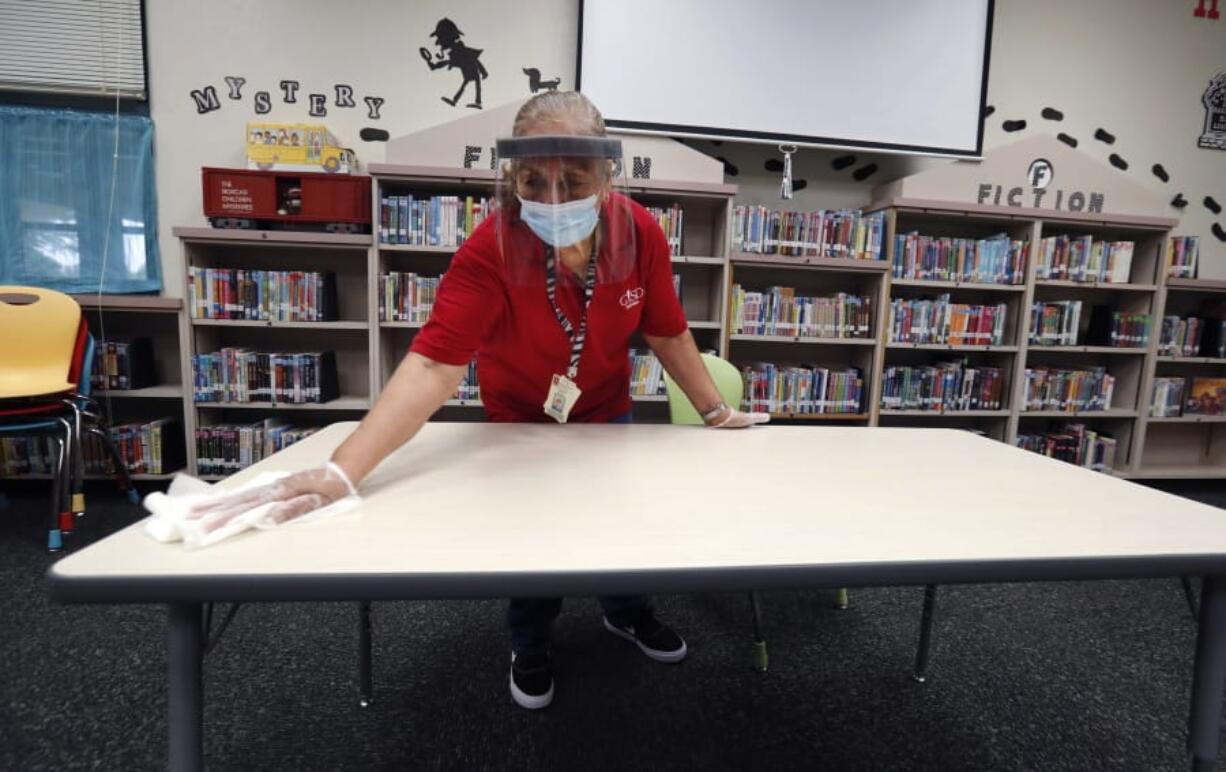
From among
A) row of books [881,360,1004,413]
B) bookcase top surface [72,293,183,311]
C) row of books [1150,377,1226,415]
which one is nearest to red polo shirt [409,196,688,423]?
bookcase top surface [72,293,183,311]

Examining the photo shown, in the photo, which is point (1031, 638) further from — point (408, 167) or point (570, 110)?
point (408, 167)

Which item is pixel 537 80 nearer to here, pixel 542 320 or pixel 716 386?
pixel 716 386

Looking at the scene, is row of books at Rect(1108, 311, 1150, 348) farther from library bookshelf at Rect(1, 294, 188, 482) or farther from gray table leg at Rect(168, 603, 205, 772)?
library bookshelf at Rect(1, 294, 188, 482)

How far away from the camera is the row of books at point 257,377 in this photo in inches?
110

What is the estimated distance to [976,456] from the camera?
1.25m

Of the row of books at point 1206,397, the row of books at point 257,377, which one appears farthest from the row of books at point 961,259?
the row of books at point 257,377

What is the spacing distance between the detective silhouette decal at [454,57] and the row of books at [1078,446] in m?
3.68

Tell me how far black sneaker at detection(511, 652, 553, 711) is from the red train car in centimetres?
217

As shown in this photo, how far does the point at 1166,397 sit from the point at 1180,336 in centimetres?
37

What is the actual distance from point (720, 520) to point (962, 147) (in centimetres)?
340

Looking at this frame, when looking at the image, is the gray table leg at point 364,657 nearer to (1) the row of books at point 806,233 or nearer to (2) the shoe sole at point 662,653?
(2) the shoe sole at point 662,653

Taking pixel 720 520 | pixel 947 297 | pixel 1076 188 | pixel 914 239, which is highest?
pixel 1076 188

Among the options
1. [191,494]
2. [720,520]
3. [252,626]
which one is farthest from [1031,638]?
[252,626]

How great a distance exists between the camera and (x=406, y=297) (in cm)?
287
